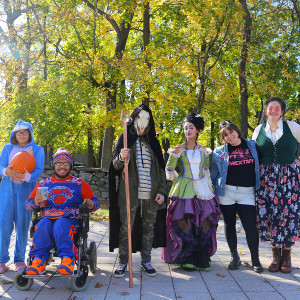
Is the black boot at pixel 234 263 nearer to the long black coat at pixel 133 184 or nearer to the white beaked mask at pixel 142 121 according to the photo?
the long black coat at pixel 133 184

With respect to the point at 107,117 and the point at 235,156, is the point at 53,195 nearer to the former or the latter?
the point at 235,156

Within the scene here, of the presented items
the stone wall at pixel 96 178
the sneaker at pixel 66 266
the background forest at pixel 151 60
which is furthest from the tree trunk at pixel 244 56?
the sneaker at pixel 66 266

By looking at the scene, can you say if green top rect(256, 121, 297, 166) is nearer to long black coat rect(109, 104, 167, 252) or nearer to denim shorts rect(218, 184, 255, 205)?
denim shorts rect(218, 184, 255, 205)

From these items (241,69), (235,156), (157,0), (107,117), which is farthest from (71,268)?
(157,0)

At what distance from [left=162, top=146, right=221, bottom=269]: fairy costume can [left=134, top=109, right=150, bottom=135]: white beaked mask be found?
46cm

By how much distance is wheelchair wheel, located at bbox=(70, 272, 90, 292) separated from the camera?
384cm

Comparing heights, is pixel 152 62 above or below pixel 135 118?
above

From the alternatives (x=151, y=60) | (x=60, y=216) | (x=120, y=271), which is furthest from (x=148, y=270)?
(x=151, y=60)

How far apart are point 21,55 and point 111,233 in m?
10.7

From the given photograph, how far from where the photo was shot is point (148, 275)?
176 inches

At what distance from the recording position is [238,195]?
4.66m

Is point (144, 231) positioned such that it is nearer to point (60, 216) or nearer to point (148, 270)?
point (148, 270)

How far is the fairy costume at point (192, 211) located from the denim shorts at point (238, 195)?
15 cm

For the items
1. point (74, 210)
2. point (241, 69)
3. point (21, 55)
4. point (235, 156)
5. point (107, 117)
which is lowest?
point (74, 210)
